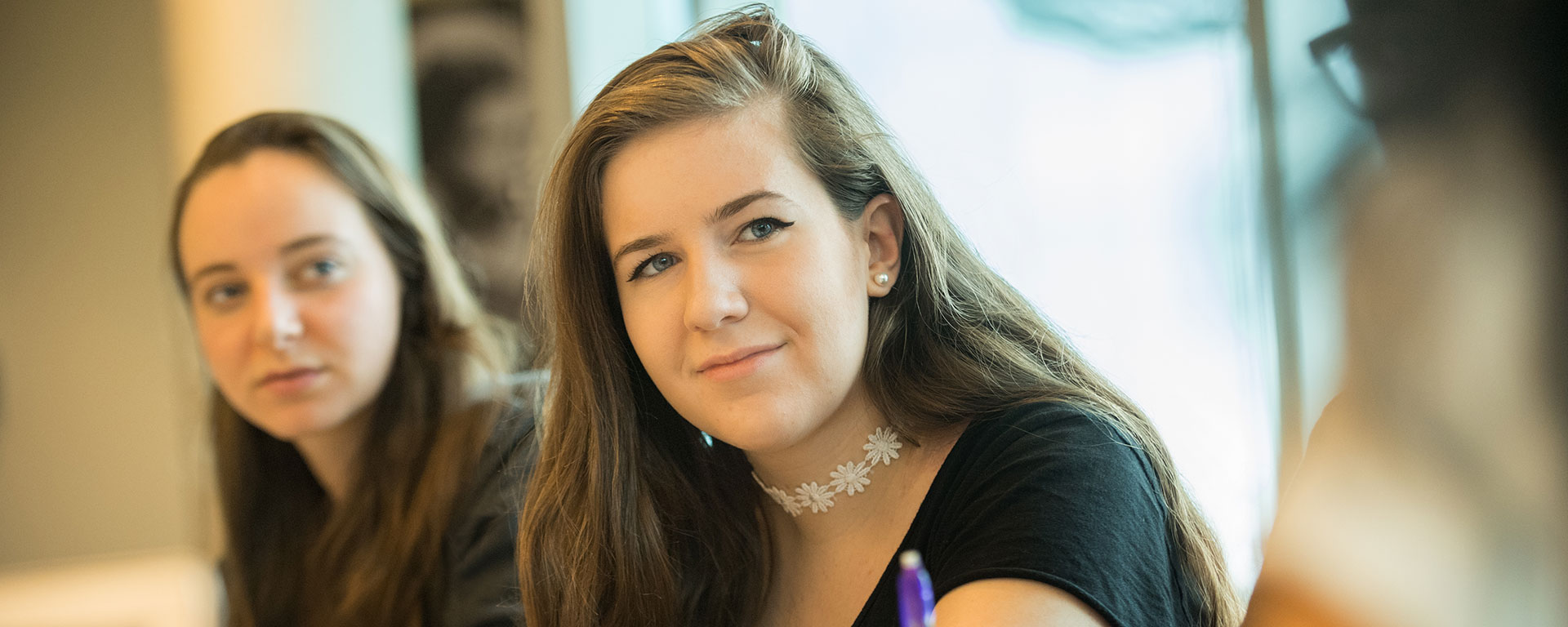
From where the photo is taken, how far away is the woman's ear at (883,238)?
1.25m

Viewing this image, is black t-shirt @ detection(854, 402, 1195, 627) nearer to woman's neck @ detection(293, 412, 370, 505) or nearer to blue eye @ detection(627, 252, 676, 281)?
blue eye @ detection(627, 252, 676, 281)

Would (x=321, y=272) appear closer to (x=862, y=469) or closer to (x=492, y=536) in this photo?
(x=492, y=536)

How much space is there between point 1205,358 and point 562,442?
4.13ft

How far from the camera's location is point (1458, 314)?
425 mm

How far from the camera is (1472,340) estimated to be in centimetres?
43

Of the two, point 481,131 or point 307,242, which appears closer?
point 307,242

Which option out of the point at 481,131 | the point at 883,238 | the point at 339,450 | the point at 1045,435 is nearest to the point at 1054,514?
the point at 1045,435

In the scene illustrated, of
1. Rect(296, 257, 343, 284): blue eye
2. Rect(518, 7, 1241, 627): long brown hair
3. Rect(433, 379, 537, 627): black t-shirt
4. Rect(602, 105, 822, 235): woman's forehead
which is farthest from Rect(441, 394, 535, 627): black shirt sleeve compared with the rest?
Rect(602, 105, 822, 235): woman's forehead

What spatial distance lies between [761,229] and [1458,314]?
2.56ft

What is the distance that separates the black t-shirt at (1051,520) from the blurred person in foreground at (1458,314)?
51cm

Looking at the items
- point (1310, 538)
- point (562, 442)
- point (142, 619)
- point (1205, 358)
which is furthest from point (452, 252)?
point (1310, 538)

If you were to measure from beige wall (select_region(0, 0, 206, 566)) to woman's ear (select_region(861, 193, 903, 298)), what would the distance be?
2592mm

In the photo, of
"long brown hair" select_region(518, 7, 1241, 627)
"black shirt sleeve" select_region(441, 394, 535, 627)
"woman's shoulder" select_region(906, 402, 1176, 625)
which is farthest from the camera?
"black shirt sleeve" select_region(441, 394, 535, 627)

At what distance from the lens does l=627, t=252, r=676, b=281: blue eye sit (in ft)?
3.83
